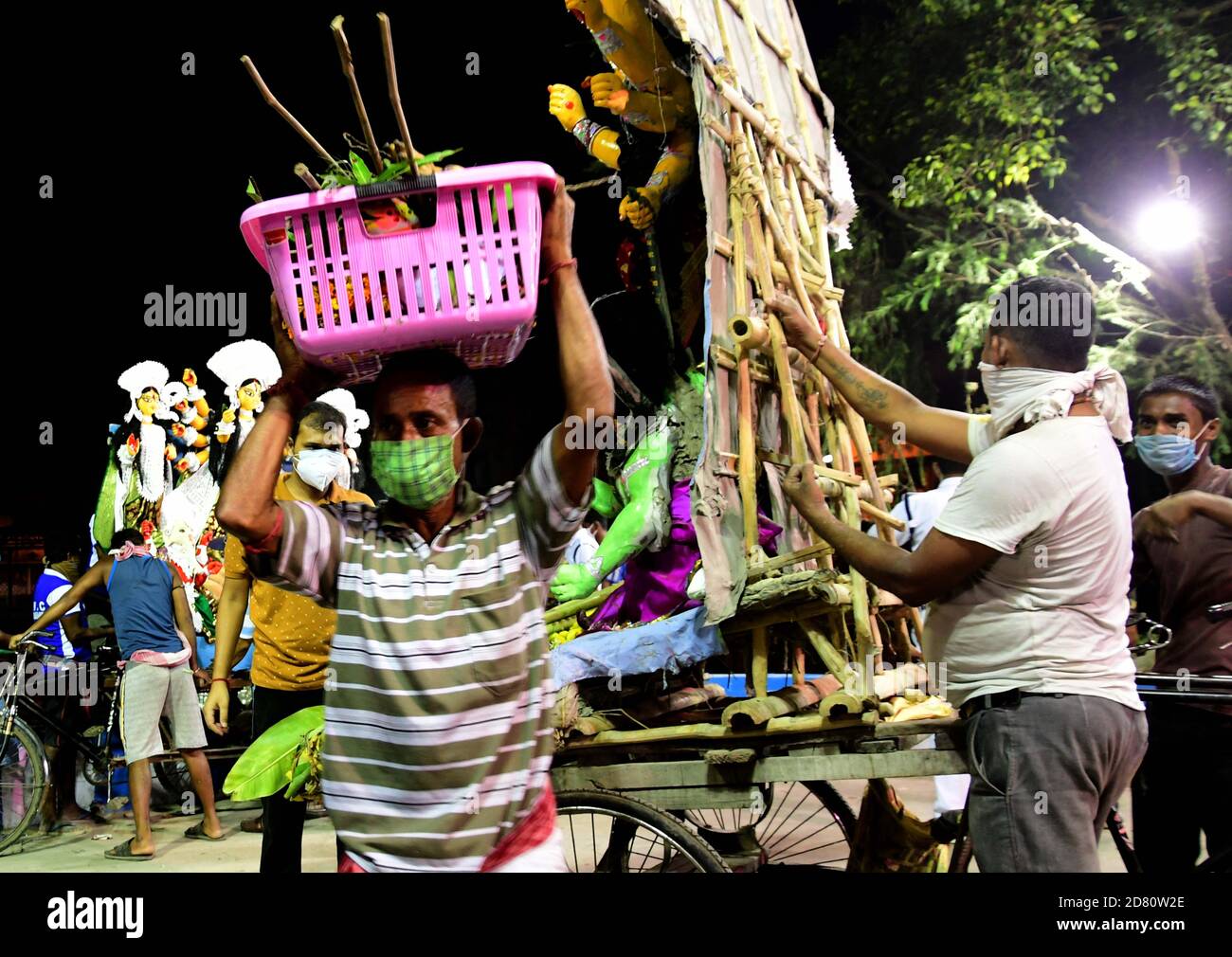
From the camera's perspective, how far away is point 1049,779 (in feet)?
7.61

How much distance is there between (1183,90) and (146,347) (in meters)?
5.42

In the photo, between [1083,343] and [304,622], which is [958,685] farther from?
[304,622]

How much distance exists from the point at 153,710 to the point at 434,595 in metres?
3.86

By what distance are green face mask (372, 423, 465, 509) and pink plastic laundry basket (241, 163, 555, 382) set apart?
0.19 m

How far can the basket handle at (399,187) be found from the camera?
1873 mm

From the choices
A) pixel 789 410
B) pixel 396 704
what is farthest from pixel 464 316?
pixel 789 410

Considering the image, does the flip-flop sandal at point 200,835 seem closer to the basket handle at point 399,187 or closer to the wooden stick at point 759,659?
the wooden stick at point 759,659

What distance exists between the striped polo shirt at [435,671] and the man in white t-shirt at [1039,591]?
0.93 metres

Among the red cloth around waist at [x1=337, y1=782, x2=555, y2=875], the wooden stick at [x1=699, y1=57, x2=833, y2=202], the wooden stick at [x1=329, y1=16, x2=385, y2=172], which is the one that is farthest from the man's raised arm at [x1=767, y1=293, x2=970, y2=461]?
the red cloth around waist at [x1=337, y1=782, x2=555, y2=875]

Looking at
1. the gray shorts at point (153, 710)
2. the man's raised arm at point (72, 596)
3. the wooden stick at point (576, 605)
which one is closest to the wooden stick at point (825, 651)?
the wooden stick at point (576, 605)

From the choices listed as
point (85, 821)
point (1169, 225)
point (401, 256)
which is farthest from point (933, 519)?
point (85, 821)

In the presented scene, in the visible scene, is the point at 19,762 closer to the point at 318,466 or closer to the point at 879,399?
the point at 318,466

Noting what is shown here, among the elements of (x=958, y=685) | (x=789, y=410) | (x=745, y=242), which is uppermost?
(x=745, y=242)

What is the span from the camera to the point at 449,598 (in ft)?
6.29
